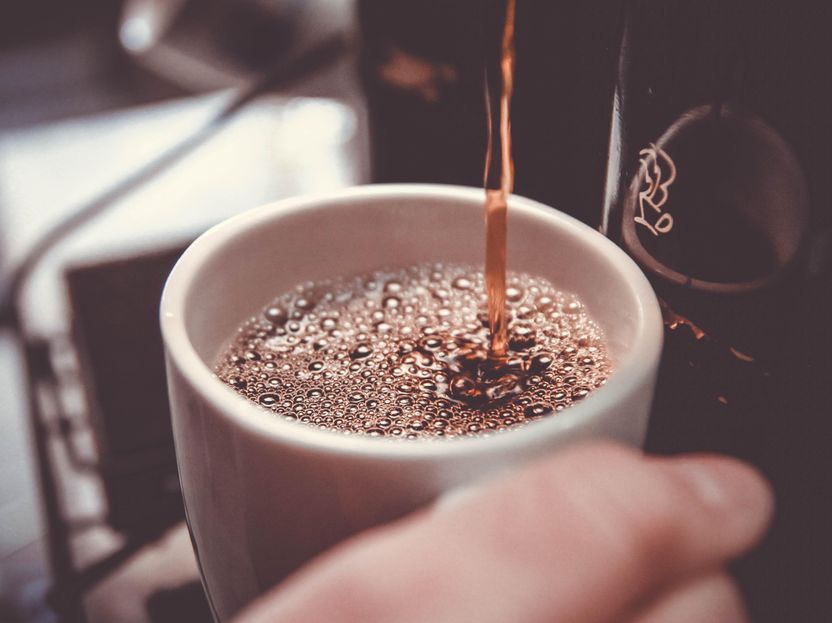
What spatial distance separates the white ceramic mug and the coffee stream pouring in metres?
0.02

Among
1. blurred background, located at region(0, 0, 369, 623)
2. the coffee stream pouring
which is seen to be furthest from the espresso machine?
blurred background, located at region(0, 0, 369, 623)

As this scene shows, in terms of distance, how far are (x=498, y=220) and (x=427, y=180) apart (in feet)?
0.66

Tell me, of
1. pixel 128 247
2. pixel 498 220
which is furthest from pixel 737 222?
pixel 128 247

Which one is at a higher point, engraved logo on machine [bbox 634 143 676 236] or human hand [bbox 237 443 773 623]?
engraved logo on machine [bbox 634 143 676 236]

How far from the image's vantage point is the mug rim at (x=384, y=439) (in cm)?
29

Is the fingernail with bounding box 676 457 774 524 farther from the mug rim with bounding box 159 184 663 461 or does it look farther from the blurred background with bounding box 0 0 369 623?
the blurred background with bounding box 0 0 369 623

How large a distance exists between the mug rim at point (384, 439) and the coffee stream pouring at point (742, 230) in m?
0.02

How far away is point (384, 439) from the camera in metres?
0.31

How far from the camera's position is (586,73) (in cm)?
44

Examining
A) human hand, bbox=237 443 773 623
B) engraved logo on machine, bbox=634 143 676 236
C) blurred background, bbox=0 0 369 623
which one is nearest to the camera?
human hand, bbox=237 443 773 623

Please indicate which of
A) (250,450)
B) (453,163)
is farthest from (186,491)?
(453,163)

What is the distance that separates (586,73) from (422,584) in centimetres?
28

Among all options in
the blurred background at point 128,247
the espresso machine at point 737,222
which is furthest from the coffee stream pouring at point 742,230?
the blurred background at point 128,247

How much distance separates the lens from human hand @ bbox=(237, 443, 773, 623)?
241mm
